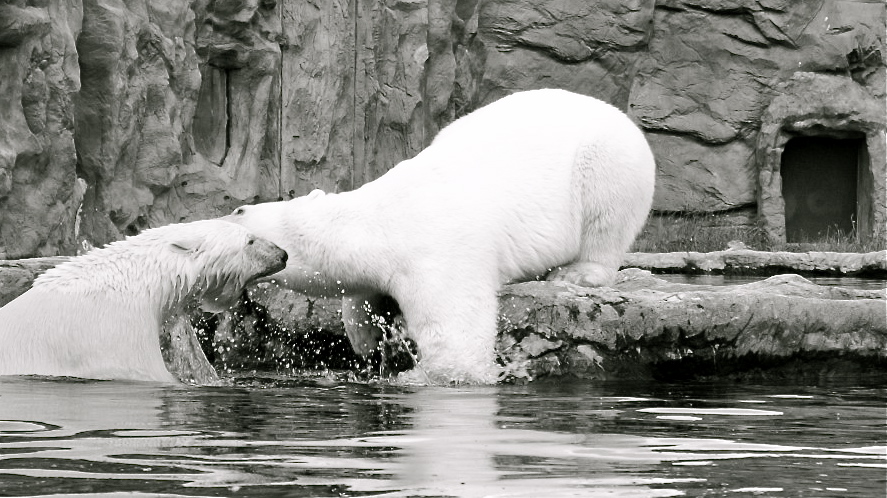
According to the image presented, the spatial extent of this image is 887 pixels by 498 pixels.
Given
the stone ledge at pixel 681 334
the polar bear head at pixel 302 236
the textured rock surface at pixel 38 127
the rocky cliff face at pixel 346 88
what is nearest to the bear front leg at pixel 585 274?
the stone ledge at pixel 681 334

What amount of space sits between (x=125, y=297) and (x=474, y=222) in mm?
1458

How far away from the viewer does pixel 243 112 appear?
14.1m

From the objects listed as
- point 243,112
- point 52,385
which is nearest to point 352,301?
point 52,385

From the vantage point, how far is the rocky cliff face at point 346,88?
10.1m

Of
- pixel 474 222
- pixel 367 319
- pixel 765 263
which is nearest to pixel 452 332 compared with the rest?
pixel 474 222

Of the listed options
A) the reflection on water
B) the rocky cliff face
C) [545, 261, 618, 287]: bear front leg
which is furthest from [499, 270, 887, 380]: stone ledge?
the rocky cliff face

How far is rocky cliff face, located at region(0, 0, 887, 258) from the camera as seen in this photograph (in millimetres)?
10109

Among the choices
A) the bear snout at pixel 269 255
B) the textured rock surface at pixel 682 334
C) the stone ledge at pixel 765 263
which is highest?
the stone ledge at pixel 765 263

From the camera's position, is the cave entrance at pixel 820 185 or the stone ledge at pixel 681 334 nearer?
the stone ledge at pixel 681 334

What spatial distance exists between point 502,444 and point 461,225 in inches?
95.9

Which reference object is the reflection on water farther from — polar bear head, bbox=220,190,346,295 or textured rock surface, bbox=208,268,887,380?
polar bear head, bbox=220,190,346,295

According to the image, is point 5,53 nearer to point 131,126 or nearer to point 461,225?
point 131,126

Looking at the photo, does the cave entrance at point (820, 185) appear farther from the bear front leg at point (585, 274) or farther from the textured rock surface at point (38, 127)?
the bear front leg at point (585, 274)

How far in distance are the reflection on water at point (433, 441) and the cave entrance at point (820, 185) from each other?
51.5 feet
